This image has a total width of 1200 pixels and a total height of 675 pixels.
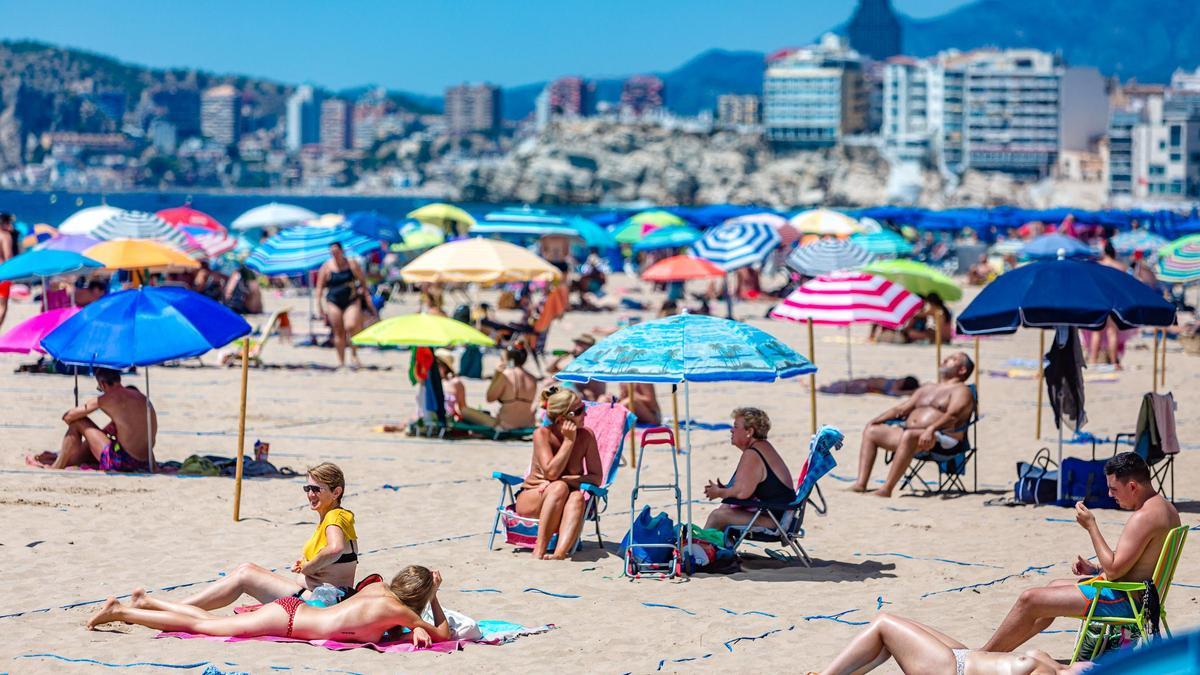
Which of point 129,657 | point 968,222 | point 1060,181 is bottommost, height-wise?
point 129,657

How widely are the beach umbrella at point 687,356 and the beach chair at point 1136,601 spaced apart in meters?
1.91

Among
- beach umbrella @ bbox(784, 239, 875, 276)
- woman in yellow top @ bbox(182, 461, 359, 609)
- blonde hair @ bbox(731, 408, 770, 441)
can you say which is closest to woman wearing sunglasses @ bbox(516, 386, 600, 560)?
blonde hair @ bbox(731, 408, 770, 441)

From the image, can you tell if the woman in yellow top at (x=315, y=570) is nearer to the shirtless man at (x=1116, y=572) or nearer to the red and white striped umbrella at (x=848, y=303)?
the shirtless man at (x=1116, y=572)

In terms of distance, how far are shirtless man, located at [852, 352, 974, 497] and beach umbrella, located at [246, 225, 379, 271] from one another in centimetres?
849

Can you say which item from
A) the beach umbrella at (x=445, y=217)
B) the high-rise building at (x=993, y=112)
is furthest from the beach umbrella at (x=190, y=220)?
the high-rise building at (x=993, y=112)

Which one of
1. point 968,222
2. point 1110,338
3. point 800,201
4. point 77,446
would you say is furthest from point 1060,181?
point 77,446

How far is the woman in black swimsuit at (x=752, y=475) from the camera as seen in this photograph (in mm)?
7336

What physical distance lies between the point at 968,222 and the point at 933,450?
3271 cm

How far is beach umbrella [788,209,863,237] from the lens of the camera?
29.1 m

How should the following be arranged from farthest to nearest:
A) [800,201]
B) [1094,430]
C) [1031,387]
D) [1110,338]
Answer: [800,201]
[1110,338]
[1031,387]
[1094,430]

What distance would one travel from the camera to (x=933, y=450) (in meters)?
9.41

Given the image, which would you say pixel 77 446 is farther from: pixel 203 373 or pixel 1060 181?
pixel 1060 181

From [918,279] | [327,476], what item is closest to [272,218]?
[918,279]

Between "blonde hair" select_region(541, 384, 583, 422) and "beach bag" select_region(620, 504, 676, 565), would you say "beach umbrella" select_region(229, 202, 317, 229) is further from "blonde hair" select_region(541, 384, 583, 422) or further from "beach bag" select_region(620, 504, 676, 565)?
"beach bag" select_region(620, 504, 676, 565)
